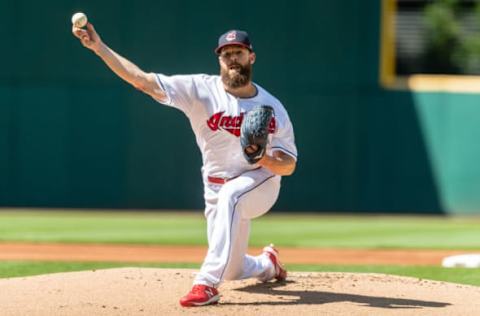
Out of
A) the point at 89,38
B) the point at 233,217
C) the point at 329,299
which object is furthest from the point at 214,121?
the point at 329,299

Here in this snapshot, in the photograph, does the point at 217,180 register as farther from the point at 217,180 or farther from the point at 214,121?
the point at 214,121

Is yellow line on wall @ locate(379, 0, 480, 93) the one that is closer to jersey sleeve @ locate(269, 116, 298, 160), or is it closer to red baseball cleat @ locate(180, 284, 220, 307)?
jersey sleeve @ locate(269, 116, 298, 160)

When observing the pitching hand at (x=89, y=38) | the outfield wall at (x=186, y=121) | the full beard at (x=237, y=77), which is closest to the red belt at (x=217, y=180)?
the full beard at (x=237, y=77)

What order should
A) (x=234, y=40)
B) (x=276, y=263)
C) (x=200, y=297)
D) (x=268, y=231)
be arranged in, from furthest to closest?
1. (x=268, y=231)
2. (x=276, y=263)
3. (x=234, y=40)
4. (x=200, y=297)

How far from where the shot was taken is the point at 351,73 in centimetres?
1653

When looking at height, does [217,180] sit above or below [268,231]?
above

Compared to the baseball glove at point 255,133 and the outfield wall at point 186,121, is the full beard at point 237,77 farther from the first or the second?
the outfield wall at point 186,121

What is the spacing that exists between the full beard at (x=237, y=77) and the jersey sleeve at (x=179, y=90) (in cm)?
18

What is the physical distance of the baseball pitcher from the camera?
19.0ft

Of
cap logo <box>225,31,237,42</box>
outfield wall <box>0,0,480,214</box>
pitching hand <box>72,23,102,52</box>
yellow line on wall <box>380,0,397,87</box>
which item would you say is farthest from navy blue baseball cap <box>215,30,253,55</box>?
yellow line on wall <box>380,0,397,87</box>

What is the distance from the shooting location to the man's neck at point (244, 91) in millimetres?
6098

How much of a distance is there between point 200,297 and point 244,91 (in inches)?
49.5

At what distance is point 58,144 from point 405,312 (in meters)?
11.3

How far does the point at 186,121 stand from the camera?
16375 mm
